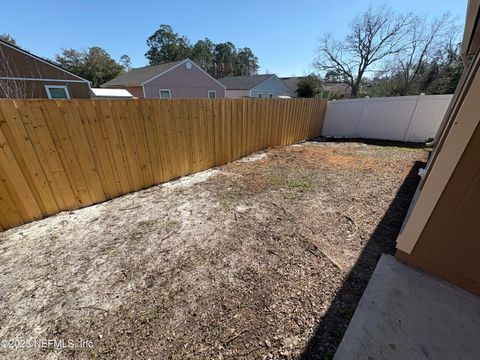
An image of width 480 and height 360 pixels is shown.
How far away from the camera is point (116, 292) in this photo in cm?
192

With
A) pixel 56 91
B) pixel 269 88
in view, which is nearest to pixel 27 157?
pixel 56 91

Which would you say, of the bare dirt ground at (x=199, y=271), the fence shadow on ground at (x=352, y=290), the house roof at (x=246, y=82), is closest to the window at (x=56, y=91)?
the bare dirt ground at (x=199, y=271)

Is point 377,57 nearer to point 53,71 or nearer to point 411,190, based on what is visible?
point 411,190

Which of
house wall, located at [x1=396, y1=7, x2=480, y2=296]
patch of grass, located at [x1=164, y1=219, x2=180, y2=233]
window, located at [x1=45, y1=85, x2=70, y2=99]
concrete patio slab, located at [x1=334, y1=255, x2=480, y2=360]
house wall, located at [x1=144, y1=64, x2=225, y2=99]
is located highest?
house wall, located at [x1=144, y1=64, x2=225, y2=99]

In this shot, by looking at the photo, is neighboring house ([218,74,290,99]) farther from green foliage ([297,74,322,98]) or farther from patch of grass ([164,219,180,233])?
patch of grass ([164,219,180,233])

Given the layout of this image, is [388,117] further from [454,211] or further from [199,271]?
[199,271]

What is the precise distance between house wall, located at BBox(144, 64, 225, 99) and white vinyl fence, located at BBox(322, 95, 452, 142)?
560 inches

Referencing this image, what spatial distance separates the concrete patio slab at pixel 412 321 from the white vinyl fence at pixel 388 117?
7677 millimetres

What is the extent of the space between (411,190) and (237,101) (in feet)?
13.8

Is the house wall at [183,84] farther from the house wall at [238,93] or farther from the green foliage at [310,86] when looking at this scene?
the green foliage at [310,86]

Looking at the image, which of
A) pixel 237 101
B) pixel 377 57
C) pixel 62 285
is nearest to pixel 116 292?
pixel 62 285

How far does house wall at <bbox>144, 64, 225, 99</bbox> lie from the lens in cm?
1731

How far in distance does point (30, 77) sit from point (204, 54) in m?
40.5

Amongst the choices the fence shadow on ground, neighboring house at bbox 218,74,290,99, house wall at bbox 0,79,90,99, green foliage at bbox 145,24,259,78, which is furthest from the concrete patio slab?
green foliage at bbox 145,24,259,78
